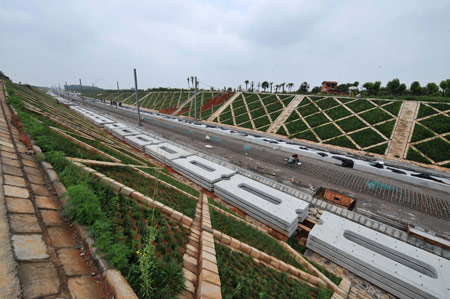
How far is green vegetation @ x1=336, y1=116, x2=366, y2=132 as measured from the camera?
2414 centimetres

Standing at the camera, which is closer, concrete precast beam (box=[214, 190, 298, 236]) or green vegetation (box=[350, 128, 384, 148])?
concrete precast beam (box=[214, 190, 298, 236])

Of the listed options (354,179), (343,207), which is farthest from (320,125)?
(343,207)

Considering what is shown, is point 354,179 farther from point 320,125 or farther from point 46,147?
point 46,147

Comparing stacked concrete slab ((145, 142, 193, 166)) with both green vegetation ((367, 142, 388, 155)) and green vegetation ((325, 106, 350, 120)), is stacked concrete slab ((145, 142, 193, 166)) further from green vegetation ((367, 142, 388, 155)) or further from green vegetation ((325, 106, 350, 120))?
green vegetation ((325, 106, 350, 120))

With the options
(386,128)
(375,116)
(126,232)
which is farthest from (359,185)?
(375,116)

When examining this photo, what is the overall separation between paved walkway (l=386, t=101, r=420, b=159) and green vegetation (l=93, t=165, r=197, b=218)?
23.5 metres

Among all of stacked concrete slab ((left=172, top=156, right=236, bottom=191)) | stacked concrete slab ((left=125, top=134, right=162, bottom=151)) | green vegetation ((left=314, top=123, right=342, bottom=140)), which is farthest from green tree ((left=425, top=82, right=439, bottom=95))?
stacked concrete slab ((left=125, top=134, right=162, bottom=151))

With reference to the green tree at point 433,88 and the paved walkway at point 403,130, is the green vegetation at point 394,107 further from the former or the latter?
the green tree at point 433,88

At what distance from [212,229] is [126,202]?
7.85 ft

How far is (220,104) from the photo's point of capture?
4469 cm

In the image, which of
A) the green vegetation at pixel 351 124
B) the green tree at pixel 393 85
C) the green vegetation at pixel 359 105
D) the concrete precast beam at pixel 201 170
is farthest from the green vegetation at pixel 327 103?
the concrete precast beam at pixel 201 170

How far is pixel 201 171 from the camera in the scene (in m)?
12.1

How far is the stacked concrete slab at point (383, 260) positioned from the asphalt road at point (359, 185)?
2.97m

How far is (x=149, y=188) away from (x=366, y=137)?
26.1 meters
